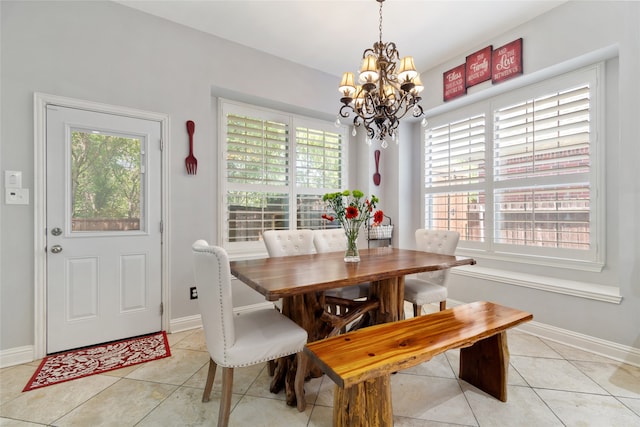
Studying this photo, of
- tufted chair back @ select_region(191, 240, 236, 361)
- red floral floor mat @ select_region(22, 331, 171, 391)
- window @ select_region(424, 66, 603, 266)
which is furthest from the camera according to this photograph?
window @ select_region(424, 66, 603, 266)

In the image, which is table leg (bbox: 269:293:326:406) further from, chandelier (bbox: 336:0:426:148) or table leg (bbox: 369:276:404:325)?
chandelier (bbox: 336:0:426:148)

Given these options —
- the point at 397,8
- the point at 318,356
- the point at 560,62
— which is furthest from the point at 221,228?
the point at 560,62

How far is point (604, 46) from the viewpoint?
231cm

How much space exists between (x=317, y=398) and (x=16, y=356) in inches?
90.6

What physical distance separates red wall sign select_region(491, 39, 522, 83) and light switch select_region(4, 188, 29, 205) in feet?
14.4

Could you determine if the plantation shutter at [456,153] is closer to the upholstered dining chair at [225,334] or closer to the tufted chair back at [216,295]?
the upholstered dining chair at [225,334]

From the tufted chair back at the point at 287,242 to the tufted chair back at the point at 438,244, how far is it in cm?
120

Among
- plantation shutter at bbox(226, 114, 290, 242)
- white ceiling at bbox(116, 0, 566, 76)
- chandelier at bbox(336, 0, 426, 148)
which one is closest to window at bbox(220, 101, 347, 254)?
plantation shutter at bbox(226, 114, 290, 242)

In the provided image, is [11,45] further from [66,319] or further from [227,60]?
[66,319]

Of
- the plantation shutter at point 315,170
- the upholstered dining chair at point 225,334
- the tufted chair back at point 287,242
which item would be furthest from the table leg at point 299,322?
the plantation shutter at point 315,170

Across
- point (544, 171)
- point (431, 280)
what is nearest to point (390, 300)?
point (431, 280)

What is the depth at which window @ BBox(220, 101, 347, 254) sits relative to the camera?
3346 mm

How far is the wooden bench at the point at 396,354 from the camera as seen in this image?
4.05 ft

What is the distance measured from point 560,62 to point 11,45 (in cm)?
450
